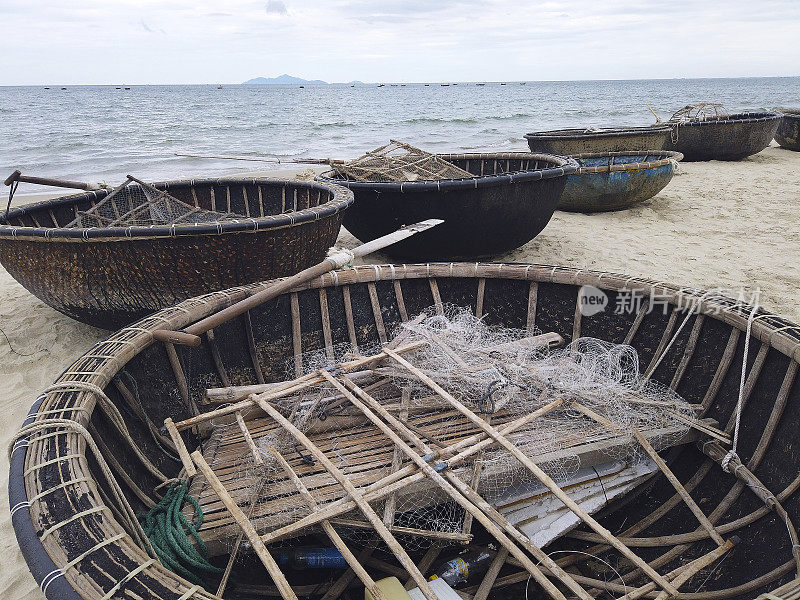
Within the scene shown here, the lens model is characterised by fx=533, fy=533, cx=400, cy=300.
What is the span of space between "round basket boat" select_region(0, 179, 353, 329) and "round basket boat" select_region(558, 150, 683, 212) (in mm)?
4743

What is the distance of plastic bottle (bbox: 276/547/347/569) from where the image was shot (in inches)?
76.1

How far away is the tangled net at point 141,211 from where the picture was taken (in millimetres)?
4523

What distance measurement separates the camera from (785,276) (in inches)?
199

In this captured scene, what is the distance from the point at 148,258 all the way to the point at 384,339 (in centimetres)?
162

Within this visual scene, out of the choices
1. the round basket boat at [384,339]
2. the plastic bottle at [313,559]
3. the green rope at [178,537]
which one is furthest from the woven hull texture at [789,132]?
the green rope at [178,537]

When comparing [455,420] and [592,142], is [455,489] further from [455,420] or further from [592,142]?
[592,142]

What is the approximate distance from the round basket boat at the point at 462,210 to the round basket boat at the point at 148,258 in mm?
924

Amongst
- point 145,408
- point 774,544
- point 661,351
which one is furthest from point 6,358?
point 774,544

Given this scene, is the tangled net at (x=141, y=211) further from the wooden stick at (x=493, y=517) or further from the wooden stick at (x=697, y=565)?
the wooden stick at (x=697, y=565)

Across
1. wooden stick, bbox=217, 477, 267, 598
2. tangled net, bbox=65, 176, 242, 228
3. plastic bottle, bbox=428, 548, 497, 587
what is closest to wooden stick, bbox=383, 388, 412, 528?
plastic bottle, bbox=428, 548, 497, 587

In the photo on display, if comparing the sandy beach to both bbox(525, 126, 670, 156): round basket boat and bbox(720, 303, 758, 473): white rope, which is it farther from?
bbox(720, 303, 758, 473): white rope

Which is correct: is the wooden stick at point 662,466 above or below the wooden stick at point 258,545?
below

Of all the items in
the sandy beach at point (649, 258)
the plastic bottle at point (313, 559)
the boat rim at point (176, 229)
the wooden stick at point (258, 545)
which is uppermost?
the boat rim at point (176, 229)

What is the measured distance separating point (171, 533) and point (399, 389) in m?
1.20
